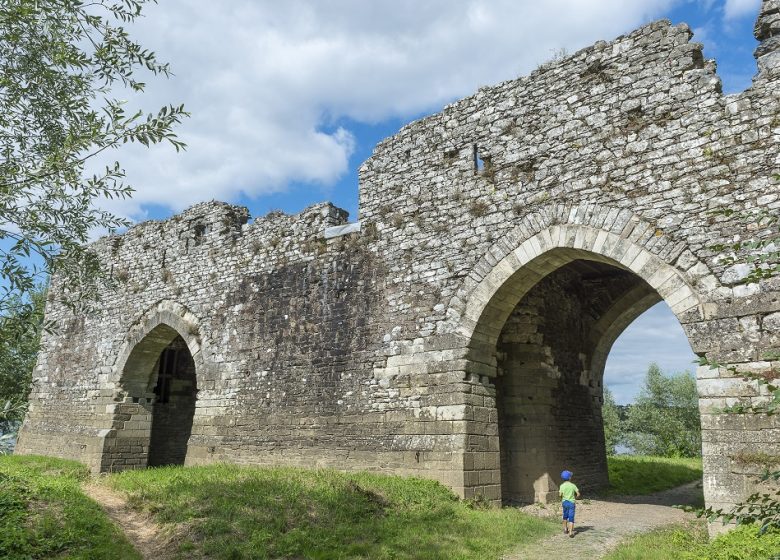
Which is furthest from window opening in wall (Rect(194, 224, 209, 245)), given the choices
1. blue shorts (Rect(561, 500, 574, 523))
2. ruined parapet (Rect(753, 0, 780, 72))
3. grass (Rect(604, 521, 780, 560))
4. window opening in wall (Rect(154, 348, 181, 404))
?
ruined parapet (Rect(753, 0, 780, 72))

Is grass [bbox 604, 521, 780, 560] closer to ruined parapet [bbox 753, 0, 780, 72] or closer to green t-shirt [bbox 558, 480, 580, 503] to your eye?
green t-shirt [bbox 558, 480, 580, 503]

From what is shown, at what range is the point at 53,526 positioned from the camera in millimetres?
7715

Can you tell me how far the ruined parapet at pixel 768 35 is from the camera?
782 centimetres

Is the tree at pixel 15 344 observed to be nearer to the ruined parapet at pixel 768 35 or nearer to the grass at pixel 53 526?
the grass at pixel 53 526

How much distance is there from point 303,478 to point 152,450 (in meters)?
9.43

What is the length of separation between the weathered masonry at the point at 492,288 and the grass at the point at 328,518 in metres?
0.85

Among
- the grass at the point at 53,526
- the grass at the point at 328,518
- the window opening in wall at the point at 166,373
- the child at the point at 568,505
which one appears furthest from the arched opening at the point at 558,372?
the window opening in wall at the point at 166,373

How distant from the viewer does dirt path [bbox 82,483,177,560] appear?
24.4ft

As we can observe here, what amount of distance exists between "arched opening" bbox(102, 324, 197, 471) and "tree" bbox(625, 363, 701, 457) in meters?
20.2

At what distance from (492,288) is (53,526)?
22.9 ft

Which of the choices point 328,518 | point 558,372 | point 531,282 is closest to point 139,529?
point 328,518

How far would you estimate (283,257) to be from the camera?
13219mm

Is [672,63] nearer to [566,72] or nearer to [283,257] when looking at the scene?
[566,72]

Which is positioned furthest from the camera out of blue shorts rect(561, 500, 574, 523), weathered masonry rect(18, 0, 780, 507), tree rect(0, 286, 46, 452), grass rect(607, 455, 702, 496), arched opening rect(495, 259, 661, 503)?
grass rect(607, 455, 702, 496)
